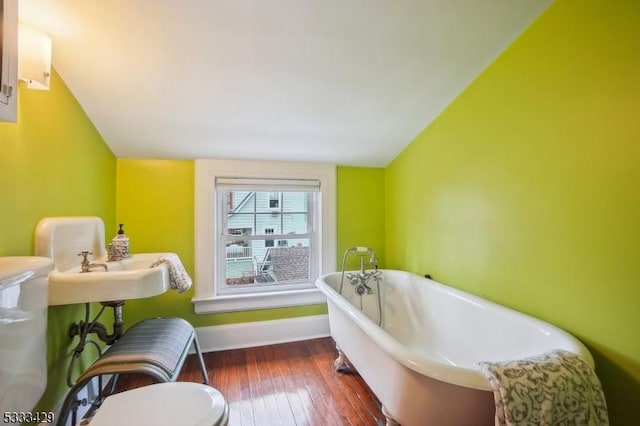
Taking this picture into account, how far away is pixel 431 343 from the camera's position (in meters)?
2.04

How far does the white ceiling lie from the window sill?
1.28m

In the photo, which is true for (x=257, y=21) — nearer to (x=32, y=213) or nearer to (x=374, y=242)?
(x=32, y=213)

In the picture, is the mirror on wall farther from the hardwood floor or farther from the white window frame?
the hardwood floor

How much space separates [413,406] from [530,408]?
44 cm

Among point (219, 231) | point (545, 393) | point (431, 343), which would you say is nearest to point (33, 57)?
point (219, 231)

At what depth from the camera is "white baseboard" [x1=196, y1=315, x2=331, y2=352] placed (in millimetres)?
2420

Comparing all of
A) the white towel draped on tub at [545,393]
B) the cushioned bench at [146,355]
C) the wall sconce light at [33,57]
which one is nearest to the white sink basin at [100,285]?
the cushioned bench at [146,355]

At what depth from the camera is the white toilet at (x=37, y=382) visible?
2.94 ft

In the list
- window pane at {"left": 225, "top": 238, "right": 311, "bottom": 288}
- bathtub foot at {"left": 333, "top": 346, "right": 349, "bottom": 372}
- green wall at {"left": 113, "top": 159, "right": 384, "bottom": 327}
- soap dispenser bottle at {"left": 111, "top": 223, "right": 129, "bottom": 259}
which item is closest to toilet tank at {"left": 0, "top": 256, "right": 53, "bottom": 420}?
soap dispenser bottle at {"left": 111, "top": 223, "right": 129, "bottom": 259}

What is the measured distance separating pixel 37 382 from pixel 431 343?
83.7 inches

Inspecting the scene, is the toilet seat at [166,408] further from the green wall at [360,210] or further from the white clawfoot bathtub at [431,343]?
the green wall at [360,210]

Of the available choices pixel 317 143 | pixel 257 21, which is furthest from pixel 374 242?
pixel 257 21

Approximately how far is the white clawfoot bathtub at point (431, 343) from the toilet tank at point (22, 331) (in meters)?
1.32

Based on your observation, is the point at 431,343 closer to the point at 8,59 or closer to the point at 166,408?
the point at 166,408
